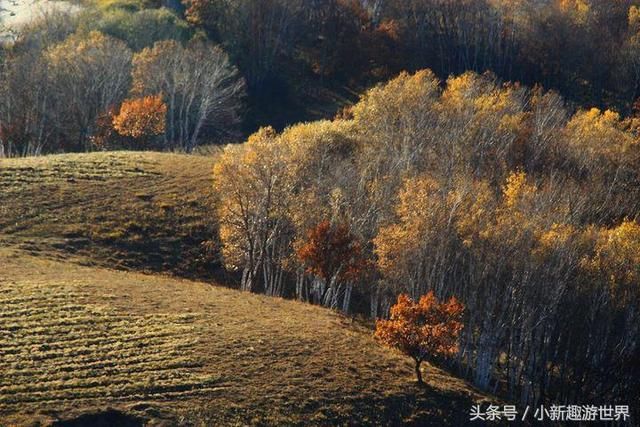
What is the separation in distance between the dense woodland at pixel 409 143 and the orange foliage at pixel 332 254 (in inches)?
6.3

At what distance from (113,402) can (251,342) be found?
9.44 metres

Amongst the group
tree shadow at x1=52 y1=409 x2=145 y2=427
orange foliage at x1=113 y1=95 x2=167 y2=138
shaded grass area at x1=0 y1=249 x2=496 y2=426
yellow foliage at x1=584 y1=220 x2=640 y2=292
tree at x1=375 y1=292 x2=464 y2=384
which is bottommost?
tree shadow at x1=52 y1=409 x2=145 y2=427

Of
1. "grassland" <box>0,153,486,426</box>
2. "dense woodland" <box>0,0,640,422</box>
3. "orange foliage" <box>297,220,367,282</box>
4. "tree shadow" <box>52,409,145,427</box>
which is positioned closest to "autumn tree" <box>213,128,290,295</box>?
"dense woodland" <box>0,0,640,422</box>

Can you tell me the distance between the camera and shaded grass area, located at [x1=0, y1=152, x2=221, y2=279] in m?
61.5

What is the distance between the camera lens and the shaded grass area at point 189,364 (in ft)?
128

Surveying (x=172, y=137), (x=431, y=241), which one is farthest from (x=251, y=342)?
(x=172, y=137)

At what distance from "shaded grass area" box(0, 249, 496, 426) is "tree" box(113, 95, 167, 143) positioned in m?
34.9

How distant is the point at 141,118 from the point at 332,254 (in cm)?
3800

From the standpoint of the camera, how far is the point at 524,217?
178 feet

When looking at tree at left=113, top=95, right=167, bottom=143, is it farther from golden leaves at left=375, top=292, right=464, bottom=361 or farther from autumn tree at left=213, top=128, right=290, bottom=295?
golden leaves at left=375, top=292, right=464, bottom=361

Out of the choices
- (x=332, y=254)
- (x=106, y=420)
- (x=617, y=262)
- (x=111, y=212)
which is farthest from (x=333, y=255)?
(x=106, y=420)

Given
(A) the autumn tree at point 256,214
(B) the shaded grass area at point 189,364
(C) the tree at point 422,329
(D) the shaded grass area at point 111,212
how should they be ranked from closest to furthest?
1. (B) the shaded grass area at point 189,364
2. (C) the tree at point 422,329
3. (D) the shaded grass area at point 111,212
4. (A) the autumn tree at point 256,214

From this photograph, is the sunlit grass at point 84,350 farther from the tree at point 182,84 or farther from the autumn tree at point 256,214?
the tree at point 182,84

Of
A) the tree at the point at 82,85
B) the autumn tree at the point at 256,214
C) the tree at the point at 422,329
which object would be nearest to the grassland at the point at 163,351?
the tree at the point at 422,329
